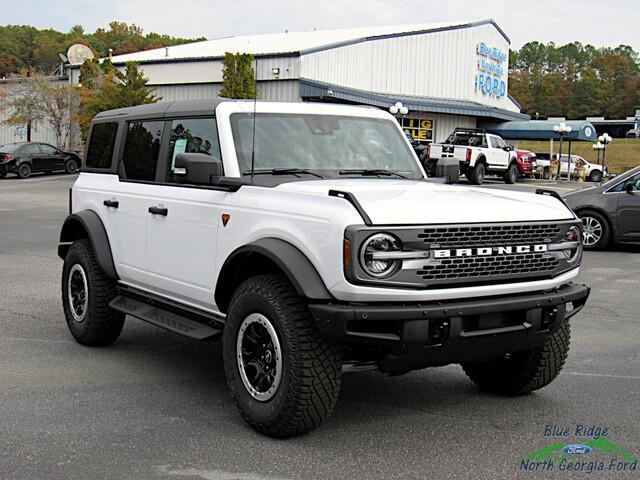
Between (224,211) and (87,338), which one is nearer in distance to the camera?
(224,211)

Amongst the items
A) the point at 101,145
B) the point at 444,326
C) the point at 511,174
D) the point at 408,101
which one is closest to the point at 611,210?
the point at 101,145

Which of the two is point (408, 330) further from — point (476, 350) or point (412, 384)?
point (412, 384)

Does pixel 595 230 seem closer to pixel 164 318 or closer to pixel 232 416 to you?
pixel 164 318

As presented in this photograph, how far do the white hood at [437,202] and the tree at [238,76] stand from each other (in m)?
31.6

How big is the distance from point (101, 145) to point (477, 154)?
2950cm

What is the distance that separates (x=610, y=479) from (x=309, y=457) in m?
1.53

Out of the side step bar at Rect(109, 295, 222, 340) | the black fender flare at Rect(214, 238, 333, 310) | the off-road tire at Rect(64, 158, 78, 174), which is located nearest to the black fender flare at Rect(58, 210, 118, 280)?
the side step bar at Rect(109, 295, 222, 340)

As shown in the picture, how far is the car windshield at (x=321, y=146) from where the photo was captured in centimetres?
564

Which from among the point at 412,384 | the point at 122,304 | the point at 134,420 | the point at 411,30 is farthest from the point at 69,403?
the point at 411,30

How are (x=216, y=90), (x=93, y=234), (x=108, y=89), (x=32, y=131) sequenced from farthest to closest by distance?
(x=32, y=131)
(x=216, y=90)
(x=108, y=89)
(x=93, y=234)

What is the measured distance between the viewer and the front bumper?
167 inches

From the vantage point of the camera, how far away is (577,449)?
4.61m

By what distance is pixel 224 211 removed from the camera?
5227mm

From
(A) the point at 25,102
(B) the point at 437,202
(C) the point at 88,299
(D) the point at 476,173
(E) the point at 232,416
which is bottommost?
(E) the point at 232,416
